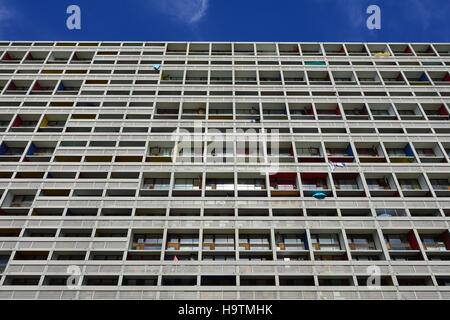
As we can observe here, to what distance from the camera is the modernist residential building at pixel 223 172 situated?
2958cm

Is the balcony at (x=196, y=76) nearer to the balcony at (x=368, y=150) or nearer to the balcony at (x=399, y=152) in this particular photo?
the balcony at (x=368, y=150)

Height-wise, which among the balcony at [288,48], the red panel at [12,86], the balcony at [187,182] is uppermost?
the balcony at [288,48]

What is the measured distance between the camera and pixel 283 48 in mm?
51875

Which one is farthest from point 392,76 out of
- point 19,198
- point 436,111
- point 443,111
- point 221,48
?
point 19,198

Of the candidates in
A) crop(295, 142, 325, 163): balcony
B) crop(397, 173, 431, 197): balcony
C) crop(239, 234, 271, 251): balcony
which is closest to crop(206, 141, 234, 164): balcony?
crop(295, 142, 325, 163): balcony

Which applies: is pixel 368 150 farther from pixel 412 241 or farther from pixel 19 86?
pixel 19 86

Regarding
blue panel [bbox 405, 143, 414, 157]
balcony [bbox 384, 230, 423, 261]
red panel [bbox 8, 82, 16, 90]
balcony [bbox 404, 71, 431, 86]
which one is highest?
balcony [bbox 404, 71, 431, 86]

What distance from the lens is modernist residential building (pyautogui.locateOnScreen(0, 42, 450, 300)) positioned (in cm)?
2958

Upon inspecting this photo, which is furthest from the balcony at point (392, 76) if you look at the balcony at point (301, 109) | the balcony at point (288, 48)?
the balcony at point (288, 48)

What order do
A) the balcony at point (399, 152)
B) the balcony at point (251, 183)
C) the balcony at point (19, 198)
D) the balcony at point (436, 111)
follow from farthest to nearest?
the balcony at point (436, 111), the balcony at point (399, 152), the balcony at point (251, 183), the balcony at point (19, 198)

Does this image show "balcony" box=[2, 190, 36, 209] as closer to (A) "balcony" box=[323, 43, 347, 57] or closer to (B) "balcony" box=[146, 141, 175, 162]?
(B) "balcony" box=[146, 141, 175, 162]

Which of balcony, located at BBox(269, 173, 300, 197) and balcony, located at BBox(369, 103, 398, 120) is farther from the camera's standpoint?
balcony, located at BBox(369, 103, 398, 120)

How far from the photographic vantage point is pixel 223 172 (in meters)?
36.3
